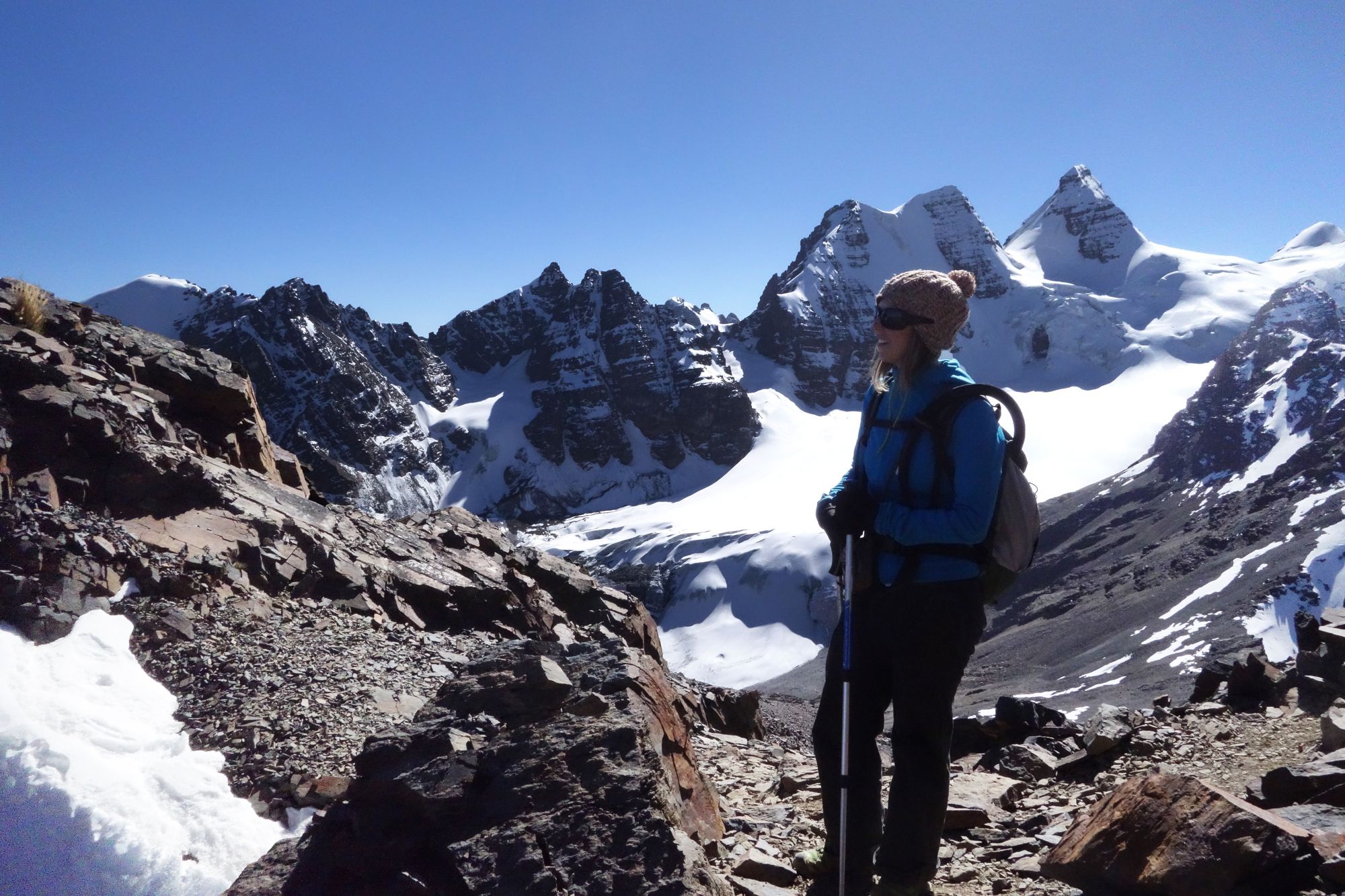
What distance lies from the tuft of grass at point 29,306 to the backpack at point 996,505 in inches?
493

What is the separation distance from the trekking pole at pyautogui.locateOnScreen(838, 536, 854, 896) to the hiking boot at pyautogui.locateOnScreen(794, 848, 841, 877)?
0.39 m

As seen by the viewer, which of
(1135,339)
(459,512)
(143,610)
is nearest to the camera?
(143,610)

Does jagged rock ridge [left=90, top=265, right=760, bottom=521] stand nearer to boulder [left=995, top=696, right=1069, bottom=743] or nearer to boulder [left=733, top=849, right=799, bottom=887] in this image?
boulder [left=995, top=696, right=1069, bottom=743]

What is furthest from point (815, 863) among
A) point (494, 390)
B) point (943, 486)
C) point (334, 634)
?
point (494, 390)

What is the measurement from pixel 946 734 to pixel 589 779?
164 centimetres

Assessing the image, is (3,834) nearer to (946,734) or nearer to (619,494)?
(946,734)

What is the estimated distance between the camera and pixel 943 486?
3518 mm

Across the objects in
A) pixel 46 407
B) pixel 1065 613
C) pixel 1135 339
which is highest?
pixel 1135 339

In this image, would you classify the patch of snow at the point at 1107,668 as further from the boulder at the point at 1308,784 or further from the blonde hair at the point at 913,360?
the blonde hair at the point at 913,360

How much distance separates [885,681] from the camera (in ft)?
12.1

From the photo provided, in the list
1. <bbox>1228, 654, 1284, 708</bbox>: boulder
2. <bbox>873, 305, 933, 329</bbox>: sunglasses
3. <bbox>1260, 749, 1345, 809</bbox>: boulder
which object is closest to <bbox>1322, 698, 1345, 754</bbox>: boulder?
<bbox>1260, 749, 1345, 809</bbox>: boulder

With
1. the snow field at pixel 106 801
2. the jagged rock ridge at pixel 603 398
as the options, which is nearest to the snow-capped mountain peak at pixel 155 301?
the jagged rock ridge at pixel 603 398

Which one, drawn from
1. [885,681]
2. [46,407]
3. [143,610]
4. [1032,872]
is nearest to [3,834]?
[143,610]

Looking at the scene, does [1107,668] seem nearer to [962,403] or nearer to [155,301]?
[962,403]
